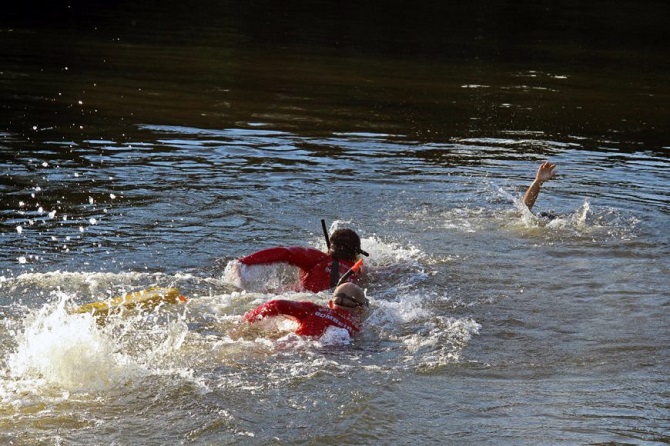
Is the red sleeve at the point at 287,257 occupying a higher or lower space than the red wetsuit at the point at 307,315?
higher

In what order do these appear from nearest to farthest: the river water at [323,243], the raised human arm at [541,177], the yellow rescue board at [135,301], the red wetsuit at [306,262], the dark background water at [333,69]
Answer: the river water at [323,243] < the yellow rescue board at [135,301] < the red wetsuit at [306,262] < the raised human arm at [541,177] < the dark background water at [333,69]

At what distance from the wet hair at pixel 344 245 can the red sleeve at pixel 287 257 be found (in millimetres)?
129

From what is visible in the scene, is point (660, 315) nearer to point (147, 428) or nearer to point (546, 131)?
point (147, 428)

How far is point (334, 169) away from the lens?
1175 centimetres

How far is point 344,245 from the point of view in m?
7.94

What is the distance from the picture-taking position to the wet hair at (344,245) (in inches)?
312

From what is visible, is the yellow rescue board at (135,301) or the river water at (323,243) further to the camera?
the yellow rescue board at (135,301)

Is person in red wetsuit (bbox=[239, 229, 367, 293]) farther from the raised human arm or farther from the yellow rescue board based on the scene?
the raised human arm

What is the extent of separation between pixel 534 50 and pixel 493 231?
48.2 ft

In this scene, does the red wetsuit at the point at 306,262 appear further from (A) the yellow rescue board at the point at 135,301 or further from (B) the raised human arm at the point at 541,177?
(B) the raised human arm at the point at 541,177

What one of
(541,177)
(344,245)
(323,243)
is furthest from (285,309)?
(541,177)

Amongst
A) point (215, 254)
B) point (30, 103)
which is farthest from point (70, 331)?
point (30, 103)

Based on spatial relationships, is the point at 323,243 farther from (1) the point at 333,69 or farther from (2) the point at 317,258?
(1) the point at 333,69

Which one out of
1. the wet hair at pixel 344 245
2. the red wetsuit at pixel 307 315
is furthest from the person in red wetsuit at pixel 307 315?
the wet hair at pixel 344 245
